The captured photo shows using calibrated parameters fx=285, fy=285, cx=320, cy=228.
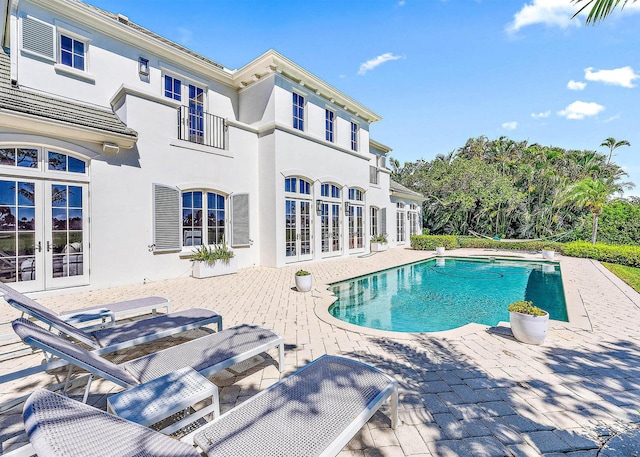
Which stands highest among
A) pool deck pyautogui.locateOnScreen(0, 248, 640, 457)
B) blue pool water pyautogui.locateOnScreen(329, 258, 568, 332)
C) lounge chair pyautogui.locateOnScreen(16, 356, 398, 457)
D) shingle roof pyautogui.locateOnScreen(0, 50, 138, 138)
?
shingle roof pyautogui.locateOnScreen(0, 50, 138, 138)

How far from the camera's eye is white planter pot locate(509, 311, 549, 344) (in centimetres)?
425

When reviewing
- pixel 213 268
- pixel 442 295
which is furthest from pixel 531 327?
pixel 213 268

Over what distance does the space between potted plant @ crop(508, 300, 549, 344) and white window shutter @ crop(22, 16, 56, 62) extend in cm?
1320

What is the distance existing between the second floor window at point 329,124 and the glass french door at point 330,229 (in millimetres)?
3501

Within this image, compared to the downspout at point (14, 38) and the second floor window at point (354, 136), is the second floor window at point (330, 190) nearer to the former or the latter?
the second floor window at point (354, 136)

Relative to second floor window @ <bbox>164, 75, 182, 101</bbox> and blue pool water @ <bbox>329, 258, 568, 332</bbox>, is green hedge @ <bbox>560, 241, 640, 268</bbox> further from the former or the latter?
second floor window @ <bbox>164, 75, 182, 101</bbox>

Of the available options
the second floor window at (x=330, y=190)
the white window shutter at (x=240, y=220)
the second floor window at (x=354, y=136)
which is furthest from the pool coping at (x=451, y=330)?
the second floor window at (x=354, y=136)

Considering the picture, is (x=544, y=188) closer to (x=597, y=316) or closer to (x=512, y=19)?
(x=512, y=19)

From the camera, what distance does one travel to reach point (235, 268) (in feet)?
34.7

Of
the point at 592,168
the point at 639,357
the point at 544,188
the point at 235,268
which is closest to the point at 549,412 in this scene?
the point at 639,357

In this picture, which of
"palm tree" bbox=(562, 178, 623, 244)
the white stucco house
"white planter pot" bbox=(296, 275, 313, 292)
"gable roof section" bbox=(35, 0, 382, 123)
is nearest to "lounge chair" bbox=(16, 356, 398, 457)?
"white planter pot" bbox=(296, 275, 313, 292)

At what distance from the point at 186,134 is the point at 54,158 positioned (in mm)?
4112

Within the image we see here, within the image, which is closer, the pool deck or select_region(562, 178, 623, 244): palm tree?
the pool deck

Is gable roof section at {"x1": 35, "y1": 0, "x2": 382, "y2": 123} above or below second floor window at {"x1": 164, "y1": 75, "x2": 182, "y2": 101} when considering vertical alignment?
above
